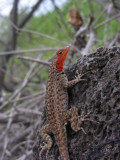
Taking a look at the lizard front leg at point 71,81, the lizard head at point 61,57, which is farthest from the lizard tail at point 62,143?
the lizard head at point 61,57

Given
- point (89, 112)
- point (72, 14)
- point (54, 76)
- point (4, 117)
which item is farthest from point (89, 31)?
point (89, 112)

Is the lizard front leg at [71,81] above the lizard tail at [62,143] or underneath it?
above

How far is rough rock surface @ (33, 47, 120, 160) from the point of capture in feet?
6.97

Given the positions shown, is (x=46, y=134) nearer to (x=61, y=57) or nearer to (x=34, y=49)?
(x=61, y=57)

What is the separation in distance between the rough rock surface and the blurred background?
0.96 metres

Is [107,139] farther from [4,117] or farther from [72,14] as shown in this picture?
[72,14]

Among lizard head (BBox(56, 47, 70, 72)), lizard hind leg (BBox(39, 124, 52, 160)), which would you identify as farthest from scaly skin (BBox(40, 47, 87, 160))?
lizard head (BBox(56, 47, 70, 72))

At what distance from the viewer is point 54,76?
129 inches

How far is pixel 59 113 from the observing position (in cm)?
286

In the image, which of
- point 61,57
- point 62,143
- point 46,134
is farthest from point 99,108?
point 61,57

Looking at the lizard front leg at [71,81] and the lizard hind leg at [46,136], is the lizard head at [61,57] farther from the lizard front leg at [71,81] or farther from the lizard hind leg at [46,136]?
the lizard hind leg at [46,136]

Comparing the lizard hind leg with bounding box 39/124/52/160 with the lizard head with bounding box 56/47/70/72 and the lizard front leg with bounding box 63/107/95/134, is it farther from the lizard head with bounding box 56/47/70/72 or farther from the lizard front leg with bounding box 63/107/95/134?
the lizard head with bounding box 56/47/70/72

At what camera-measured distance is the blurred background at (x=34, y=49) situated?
193 inches

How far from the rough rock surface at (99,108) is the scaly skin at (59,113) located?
7 cm
